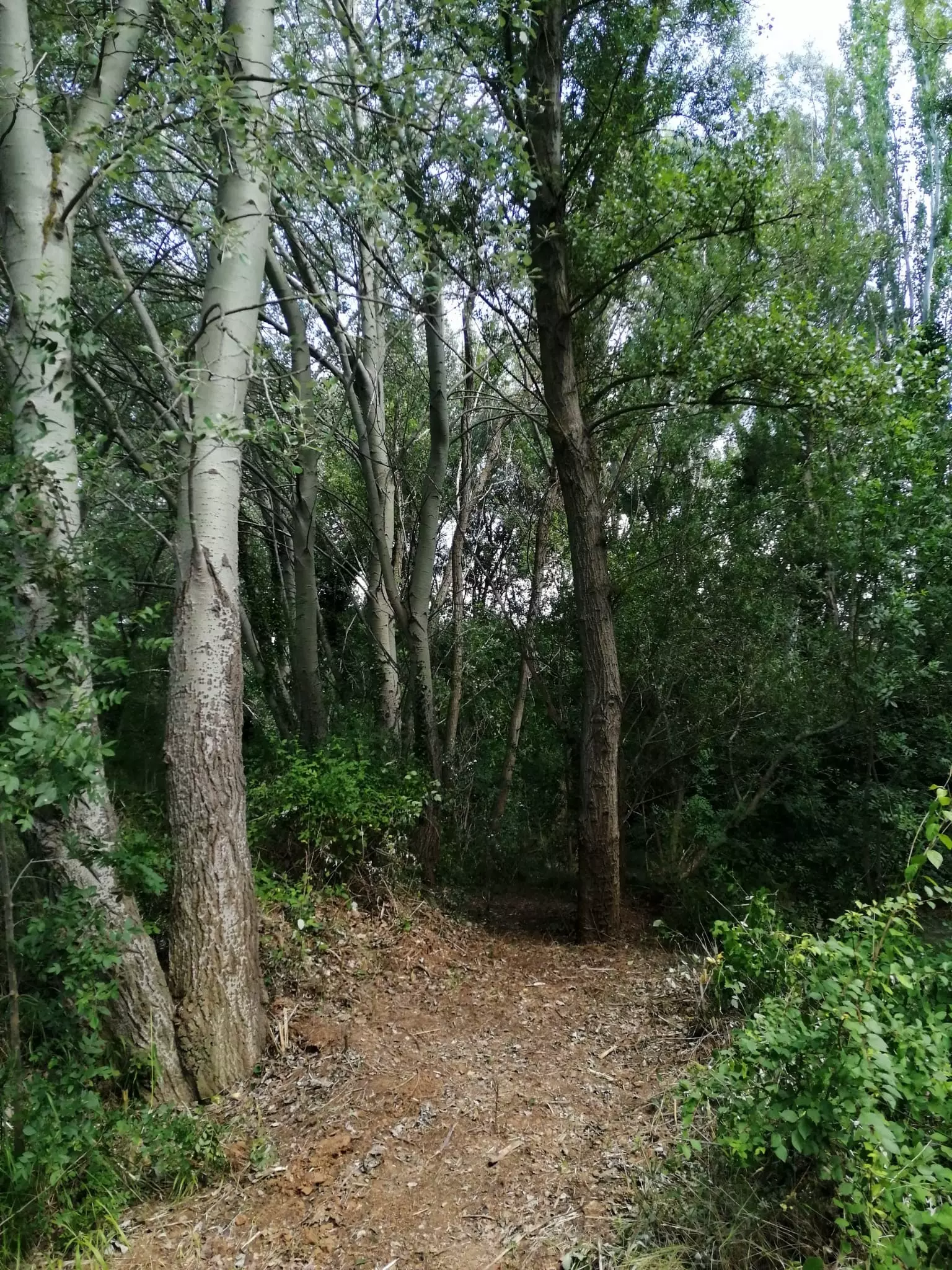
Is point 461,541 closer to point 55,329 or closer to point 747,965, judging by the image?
point 55,329

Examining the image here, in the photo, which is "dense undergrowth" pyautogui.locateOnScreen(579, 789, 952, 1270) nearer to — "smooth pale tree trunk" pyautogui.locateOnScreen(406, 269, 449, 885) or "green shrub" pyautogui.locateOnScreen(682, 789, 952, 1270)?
"green shrub" pyautogui.locateOnScreen(682, 789, 952, 1270)

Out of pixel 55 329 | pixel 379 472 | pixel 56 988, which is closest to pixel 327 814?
pixel 56 988

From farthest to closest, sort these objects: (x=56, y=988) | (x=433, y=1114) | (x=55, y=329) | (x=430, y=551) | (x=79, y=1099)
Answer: (x=430, y=551) < (x=433, y=1114) < (x=56, y=988) < (x=55, y=329) < (x=79, y=1099)

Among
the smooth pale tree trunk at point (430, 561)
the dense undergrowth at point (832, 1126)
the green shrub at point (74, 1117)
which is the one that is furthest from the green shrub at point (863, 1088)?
the smooth pale tree trunk at point (430, 561)

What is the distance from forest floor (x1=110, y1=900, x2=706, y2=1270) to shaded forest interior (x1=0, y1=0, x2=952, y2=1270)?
0.03m

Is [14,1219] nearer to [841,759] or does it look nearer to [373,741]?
[373,741]

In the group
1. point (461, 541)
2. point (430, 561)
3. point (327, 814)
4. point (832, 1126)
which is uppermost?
point (461, 541)

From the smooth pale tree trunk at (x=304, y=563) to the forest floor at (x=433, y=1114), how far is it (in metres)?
1.93

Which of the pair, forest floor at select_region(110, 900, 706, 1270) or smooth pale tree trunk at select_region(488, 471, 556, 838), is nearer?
forest floor at select_region(110, 900, 706, 1270)

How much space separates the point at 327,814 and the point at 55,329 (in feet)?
10.3

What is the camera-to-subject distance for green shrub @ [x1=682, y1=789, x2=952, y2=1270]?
6.53 ft

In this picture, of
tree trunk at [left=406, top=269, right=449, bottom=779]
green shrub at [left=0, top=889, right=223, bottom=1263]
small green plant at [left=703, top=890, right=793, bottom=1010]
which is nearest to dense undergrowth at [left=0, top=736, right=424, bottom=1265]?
green shrub at [left=0, top=889, right=223, bottom=1263]

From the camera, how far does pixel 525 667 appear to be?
25.1 ft

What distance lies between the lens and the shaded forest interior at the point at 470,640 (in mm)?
2719
